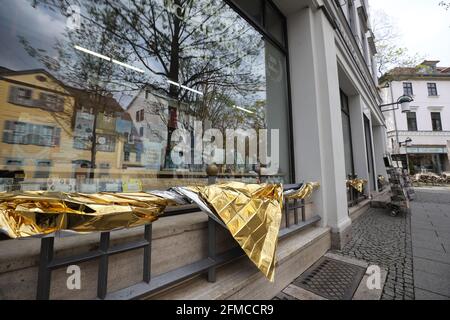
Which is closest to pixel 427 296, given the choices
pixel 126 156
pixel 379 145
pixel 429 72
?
pixel 126 156

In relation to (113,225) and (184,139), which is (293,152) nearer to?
(184,139)

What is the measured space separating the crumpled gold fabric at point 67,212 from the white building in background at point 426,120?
3061 cm

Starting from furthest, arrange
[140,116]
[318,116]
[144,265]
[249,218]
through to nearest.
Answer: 1. [140,116]
2. [318,116]
3. [249,218]
4. [144,265]

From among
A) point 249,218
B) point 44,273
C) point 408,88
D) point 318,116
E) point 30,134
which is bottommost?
point 44,273

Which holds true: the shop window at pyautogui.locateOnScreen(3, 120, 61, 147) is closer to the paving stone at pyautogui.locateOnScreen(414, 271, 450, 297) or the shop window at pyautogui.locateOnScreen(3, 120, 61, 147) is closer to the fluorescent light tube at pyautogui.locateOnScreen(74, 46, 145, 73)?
the fluorescent light tube at pyautogui.locateOnScreen(74, 46, 145, 73)

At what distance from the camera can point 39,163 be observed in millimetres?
2332

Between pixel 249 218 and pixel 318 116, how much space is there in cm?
272

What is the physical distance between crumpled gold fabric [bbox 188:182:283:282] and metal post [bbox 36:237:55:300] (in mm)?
818

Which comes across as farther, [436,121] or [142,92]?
[436,121]

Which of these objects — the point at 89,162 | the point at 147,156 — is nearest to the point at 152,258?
the point at 89,162

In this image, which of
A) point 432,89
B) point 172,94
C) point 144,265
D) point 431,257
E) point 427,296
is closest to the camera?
point 144,265

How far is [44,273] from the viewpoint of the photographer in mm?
941

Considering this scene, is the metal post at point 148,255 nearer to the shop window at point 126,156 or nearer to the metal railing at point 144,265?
the metal railing at point 144,265

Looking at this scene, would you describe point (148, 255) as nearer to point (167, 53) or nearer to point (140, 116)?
point (140, 116)
